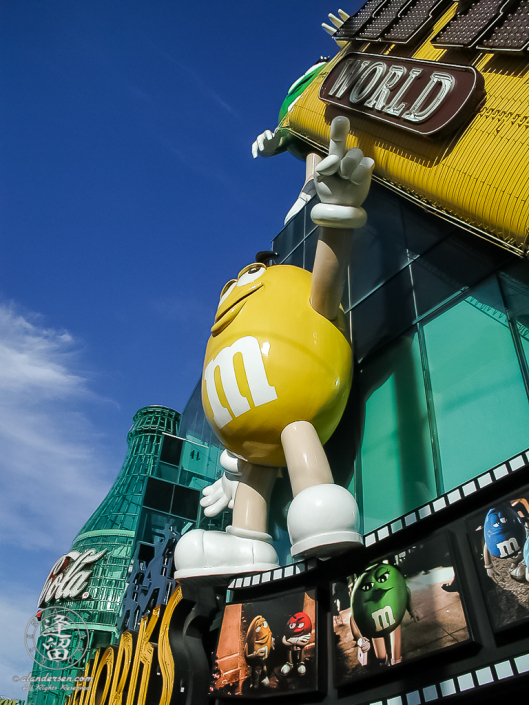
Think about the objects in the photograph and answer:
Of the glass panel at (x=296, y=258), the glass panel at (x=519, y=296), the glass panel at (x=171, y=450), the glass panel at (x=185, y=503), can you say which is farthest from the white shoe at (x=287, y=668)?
the glass panel at (x=171, y=450)

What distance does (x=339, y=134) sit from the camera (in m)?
5.04

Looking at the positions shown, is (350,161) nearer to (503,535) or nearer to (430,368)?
(430,368)

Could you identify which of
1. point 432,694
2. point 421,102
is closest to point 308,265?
point 421,102

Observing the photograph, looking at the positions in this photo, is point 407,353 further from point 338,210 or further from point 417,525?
point 417,525

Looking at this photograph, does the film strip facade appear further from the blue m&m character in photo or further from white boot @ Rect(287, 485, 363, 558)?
white boot @ Rect(287, 485, 363, 558)

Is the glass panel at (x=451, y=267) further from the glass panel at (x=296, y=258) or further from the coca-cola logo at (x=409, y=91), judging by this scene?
the glass panel at (x=296, y=258)

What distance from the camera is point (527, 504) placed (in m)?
3.83

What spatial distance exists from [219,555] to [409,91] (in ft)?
20.5

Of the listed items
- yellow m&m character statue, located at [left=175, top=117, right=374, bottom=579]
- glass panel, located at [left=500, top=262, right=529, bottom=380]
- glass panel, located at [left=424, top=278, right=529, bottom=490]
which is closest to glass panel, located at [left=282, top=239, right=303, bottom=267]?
yellow m&m character statue, located at [left=175, top=117, right=374, bottom=579]

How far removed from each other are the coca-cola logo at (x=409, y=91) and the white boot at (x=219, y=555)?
520cm

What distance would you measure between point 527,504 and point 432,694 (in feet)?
4.75

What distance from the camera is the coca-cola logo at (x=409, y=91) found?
6.55m

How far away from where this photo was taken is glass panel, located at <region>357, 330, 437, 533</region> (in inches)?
238

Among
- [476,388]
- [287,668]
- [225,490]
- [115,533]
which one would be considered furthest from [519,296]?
[115,533]
